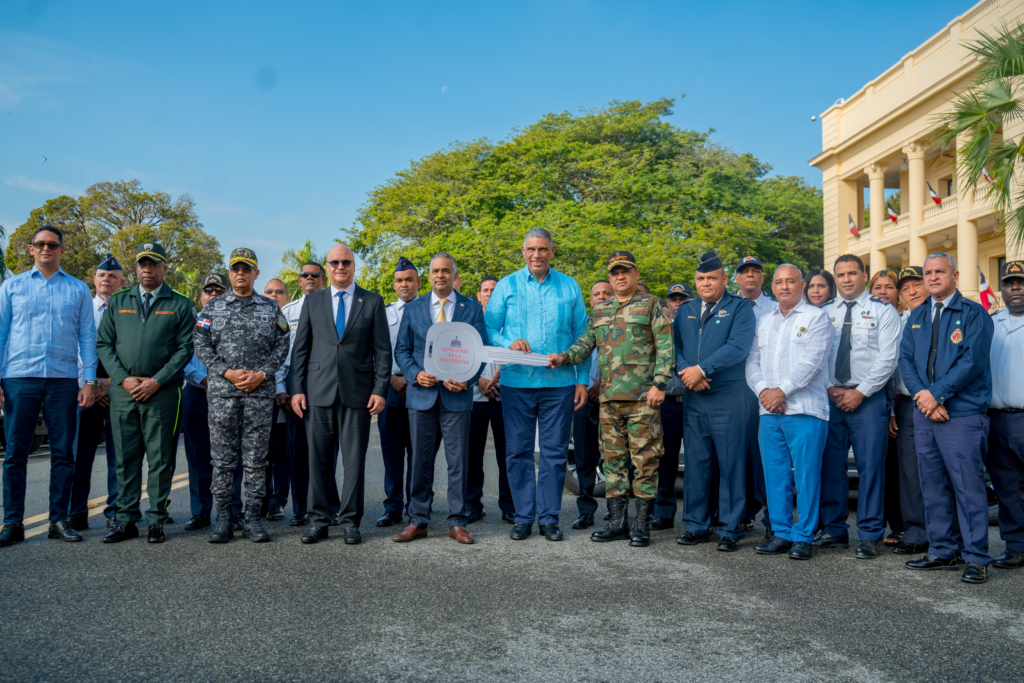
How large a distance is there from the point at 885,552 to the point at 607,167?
23783 millimetres

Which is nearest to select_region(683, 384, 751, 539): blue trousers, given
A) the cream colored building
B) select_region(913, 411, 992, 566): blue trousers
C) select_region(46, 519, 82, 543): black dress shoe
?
select_region(913, 411, 992, 566): blue trousers

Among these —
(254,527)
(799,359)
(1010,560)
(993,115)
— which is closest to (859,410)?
(799,359)

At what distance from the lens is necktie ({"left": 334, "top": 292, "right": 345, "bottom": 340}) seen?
5852 millimetres

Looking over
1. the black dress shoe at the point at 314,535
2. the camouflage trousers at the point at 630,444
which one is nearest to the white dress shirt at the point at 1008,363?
the camouflage trousers at the point at 630,444

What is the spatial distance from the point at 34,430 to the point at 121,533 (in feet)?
3.41

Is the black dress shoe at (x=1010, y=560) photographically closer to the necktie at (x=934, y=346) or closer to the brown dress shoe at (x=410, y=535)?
the necktie at (x=934, y=346)

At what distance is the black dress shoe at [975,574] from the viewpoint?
4633 mm

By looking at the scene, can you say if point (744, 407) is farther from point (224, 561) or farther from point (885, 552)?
point (224, 561)

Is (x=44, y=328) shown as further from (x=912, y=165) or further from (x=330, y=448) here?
(x=912, y=165)

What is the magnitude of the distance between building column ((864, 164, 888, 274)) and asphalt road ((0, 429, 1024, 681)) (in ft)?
88.0

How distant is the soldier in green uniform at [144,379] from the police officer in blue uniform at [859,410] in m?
5.00

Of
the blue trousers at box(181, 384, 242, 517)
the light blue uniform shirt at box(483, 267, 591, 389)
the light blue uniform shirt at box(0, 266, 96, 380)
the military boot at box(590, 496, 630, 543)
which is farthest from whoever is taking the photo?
the blue trousers at box(181, 384, 242, 517)

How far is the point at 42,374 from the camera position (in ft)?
18.5

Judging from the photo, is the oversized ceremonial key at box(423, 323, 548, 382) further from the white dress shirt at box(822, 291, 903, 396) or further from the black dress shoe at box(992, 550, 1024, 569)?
the black dress shoe at box(992, 550, 1024, 569)
